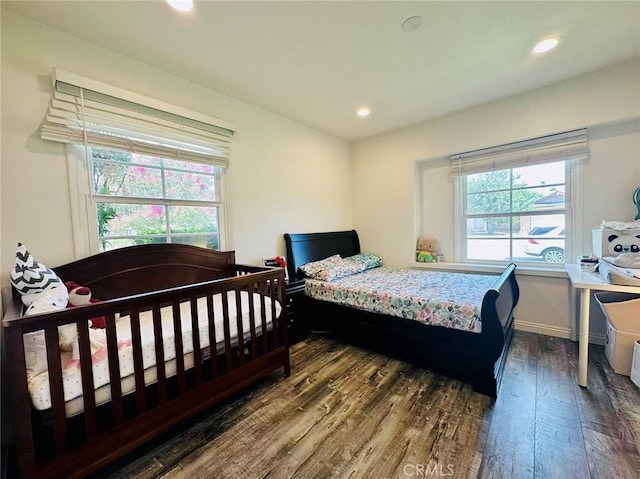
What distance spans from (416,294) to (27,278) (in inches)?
102

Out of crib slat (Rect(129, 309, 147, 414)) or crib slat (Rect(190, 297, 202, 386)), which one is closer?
crib slat (Rect(129, 309, 147, 414))

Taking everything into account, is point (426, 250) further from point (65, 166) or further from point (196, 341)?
point (65, 166)

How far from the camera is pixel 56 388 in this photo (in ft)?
3.83

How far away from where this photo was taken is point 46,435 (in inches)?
48.4

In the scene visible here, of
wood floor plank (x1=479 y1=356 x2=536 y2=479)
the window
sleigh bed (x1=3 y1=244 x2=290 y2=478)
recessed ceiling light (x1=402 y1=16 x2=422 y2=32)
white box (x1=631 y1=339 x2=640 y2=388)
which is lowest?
wood floor plank (x1=479 y1=356 x2=536 y2=479)

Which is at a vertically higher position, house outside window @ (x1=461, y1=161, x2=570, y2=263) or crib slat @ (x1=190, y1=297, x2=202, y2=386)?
house outside window @ (x1=461, y1=161, x2=570, y2=263)

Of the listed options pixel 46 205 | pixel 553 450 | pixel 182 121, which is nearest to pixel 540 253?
→ pixel 553 450

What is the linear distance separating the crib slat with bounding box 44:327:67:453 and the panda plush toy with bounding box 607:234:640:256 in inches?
146

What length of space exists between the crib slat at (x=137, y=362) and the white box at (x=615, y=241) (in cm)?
347

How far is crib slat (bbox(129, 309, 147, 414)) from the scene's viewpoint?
4.58ft

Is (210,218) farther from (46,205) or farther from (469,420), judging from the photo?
(469,420)

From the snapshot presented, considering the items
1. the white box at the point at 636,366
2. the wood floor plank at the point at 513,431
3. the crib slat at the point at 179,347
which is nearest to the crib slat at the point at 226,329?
the crib slat at the point at 179,347

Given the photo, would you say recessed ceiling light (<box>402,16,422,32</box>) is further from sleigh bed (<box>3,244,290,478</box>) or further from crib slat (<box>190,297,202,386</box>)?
crib slat (<box>190,297,202,386</box>)

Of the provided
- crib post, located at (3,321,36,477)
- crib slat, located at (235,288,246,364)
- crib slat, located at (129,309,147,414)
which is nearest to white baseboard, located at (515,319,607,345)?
crib slat, located at (235,288,246,364)
